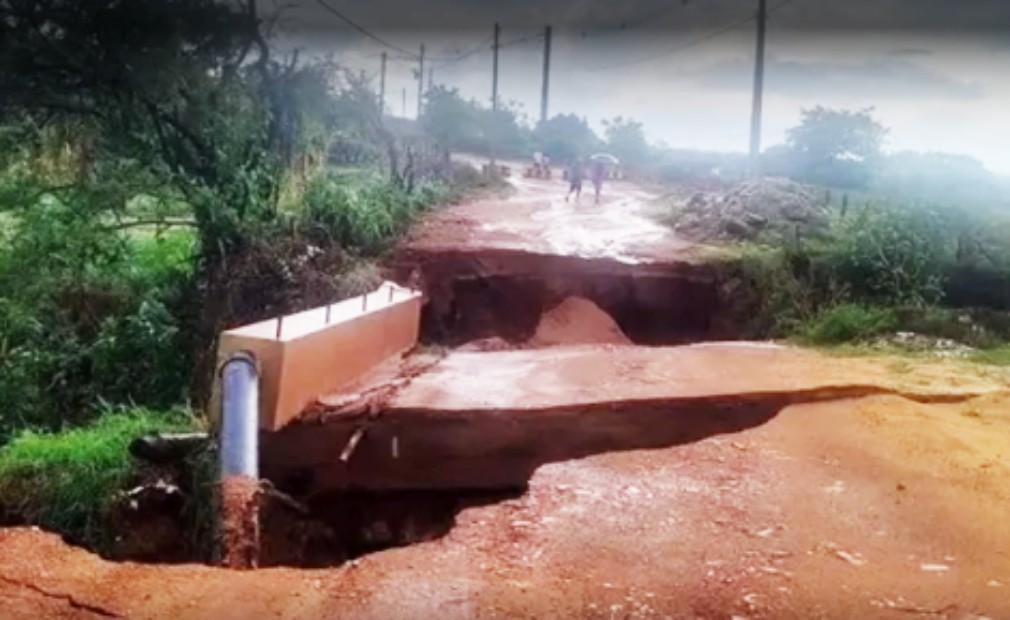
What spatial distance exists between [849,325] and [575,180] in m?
5.70

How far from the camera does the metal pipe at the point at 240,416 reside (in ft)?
13.5

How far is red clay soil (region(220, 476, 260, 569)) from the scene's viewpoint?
391 centimetres

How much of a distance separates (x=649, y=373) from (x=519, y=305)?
2.85 meters

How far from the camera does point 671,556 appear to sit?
2.99 meters

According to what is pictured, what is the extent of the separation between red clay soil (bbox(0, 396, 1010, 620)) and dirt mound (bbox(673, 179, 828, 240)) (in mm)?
5071

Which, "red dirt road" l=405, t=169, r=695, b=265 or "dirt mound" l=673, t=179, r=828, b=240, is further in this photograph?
"dirt mound" l=673, t=179, r=828, b=240

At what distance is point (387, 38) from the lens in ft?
3.76

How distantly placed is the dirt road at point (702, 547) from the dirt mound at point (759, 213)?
429 centimetres

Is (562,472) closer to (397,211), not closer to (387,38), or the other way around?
(387,38)

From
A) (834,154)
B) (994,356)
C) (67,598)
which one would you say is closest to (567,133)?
(834,154)

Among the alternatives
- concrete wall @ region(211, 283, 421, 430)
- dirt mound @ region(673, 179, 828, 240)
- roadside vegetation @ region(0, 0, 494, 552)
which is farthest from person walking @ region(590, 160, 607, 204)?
concrete wall @ region(211, 283, 421, 430)

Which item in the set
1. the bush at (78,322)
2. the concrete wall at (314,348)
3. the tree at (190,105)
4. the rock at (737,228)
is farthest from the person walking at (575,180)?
the concrete wall at (314,348)

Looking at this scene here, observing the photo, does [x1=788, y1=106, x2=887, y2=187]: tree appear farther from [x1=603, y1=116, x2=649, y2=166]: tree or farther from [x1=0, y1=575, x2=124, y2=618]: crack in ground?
[x1=0, y1=575, x2=124, y2=618]: crack in ground

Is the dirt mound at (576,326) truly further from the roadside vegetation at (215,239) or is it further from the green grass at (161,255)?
the green grass at (161,255)
